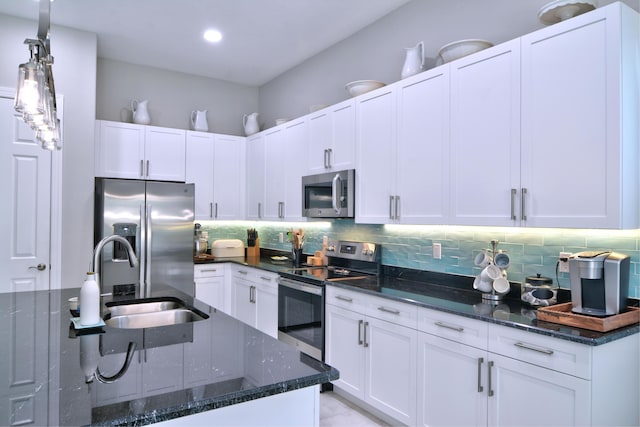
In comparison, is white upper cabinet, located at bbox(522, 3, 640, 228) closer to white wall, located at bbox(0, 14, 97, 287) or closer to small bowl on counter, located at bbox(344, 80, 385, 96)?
small bowl on counter, located at bbox(344, 80, 385, 96)

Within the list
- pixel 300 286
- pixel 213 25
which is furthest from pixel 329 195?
pixel 213 25

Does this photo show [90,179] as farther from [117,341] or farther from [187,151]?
[117,341]

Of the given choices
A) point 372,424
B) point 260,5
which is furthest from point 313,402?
point 260,5

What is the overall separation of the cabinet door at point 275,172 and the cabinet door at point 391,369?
2.03 m

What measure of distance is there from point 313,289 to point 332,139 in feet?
4.32

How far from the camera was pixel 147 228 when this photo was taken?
421 centimetres

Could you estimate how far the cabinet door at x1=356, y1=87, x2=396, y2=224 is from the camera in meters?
3.09

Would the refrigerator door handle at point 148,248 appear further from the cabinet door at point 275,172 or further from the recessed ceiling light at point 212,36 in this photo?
the recessed ceiling light at point 212,36

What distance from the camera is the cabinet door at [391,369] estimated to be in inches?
100

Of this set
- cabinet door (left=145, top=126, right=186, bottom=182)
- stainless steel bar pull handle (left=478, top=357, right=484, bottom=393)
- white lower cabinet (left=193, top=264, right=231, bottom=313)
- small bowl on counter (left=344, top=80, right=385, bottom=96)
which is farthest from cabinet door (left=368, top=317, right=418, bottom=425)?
cabinet door (left=145, top=126, right=186, bottom=182)

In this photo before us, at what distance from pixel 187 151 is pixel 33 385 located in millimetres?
3952

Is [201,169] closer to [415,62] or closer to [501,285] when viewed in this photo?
[415,62]

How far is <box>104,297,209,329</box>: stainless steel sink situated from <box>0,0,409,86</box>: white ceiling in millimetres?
2472

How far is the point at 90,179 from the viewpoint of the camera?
158 inches
